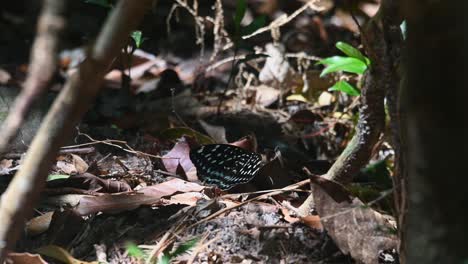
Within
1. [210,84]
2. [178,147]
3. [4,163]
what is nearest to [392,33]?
[178,147]

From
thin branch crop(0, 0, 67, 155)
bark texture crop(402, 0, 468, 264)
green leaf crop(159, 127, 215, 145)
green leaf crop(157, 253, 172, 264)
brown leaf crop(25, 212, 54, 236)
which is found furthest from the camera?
green leaf crop(159, 127, 215, 145)

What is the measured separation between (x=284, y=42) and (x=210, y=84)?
2.40ft

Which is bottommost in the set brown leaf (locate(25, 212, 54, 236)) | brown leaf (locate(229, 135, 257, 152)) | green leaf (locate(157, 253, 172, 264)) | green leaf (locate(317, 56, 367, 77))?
brown leaf (locate(25, 212, 54, 236))

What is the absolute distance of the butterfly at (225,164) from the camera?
211 cm

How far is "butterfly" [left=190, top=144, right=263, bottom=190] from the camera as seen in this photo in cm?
211

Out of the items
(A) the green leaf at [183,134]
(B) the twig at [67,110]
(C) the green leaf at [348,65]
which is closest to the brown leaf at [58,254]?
(B) the twig at [67,110]

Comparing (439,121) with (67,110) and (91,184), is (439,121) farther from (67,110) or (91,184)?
(91,184)

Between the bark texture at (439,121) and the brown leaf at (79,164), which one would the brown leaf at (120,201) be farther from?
the bark texture at (439,121)

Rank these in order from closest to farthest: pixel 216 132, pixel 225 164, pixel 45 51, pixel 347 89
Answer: pixel 45 51, pixel 225 164, pixel 216 132, pixel 347 89

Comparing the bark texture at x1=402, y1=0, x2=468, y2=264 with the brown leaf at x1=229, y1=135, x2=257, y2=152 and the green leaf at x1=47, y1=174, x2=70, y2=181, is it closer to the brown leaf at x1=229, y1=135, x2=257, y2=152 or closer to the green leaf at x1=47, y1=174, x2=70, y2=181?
the green leaf at x1=47, y1=174, x2=70, y2=181

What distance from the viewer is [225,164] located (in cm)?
216

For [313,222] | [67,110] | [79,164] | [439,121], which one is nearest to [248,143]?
[79,164]

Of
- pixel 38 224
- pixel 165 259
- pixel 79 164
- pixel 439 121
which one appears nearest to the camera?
pixel 439 121

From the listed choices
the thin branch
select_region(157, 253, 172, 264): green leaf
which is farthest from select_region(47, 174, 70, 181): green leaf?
the thin branch
